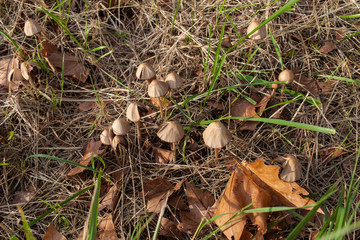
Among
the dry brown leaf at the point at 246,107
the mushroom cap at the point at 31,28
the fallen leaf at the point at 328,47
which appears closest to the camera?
the dry brown leaf at the point at 246,107

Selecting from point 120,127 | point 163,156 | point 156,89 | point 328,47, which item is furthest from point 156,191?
point 328,47

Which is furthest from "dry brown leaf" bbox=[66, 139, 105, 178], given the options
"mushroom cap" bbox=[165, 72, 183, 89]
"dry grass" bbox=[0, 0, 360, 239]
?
"mushroom cap" bbox=[165, 72, 183, 89]

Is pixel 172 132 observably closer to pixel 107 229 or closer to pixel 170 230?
pixel 170 230

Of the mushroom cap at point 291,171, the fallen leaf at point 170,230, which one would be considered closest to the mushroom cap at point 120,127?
the fallen leaf at point 170,230

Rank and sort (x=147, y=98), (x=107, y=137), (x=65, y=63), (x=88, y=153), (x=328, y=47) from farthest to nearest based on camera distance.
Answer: (x=65, y=63) → (x=328, y=47) → (x=147, y=98) → (x=88, y=153) → (x=107, y=137)

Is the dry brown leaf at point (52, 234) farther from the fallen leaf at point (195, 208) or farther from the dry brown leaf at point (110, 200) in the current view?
the fallen leaf at point (195, 208)

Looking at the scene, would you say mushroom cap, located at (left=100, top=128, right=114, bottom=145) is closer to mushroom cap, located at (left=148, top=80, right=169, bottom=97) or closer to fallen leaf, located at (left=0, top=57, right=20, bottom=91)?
mushroom cap, located at (left=148, top=80, right=169, bottom=97)
